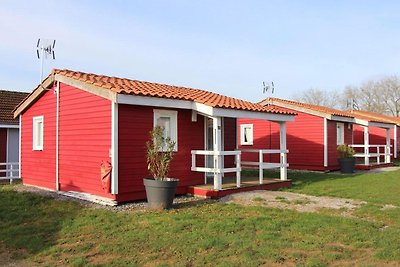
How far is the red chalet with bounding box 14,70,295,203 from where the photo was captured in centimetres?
1028

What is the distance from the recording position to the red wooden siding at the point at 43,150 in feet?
41.9

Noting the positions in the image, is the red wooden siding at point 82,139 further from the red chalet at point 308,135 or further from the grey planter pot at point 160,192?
the red chalet at point 308,135

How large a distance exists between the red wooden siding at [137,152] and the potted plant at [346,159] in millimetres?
9834

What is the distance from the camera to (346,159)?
18.8 m

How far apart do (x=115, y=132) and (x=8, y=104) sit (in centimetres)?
1185

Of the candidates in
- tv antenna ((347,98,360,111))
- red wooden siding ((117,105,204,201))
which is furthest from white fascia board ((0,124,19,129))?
tv antenna ((347,98,360,111))

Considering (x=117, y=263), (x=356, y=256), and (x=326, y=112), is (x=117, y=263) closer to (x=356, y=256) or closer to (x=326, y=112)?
(x=356, y=256)

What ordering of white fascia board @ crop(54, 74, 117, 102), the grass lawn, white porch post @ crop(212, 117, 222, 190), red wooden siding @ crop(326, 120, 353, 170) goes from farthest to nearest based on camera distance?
red wooden siding @ crop(326, 120, 353, 170)
white porch post @ crop(212, 117, 222, 190)
white fascia board @ crop(54, 74, 117, 102)
the grass lawn

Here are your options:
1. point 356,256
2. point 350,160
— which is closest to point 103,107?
point 356,256

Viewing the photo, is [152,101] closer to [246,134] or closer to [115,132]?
[115,132]

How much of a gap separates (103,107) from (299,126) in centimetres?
1293

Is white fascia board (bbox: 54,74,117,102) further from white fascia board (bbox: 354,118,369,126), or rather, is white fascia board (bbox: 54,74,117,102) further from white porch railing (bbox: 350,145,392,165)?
white fascia board (bbox: 354,118,369,126)

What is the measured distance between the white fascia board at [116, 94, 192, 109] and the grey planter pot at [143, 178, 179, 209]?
2.06 metres

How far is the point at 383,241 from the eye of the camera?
656 cm
